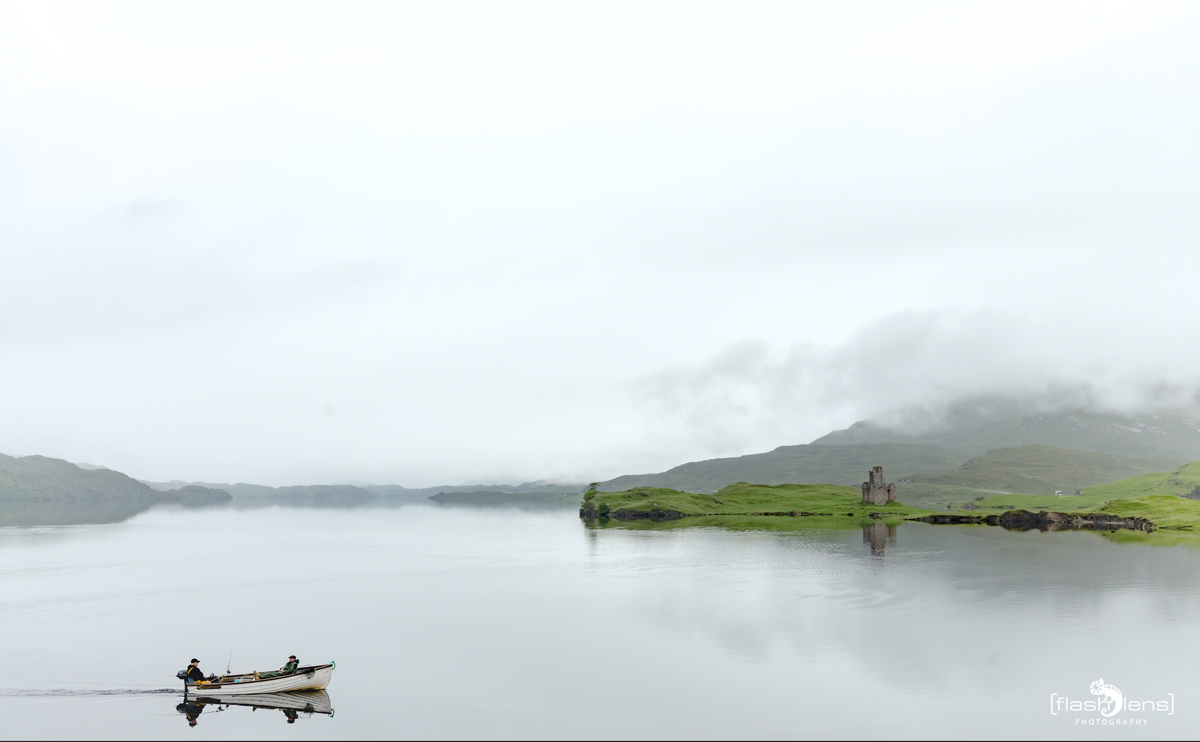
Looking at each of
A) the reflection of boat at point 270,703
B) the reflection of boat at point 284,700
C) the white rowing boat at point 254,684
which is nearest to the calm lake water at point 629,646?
the reflection of boat at point 270,703

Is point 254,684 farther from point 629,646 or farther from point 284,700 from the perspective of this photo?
point 629,646

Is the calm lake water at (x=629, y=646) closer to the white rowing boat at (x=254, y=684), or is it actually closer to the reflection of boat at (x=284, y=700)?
the reflection of boat at (x=284, y=700)

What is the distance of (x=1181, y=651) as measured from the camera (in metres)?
66.8

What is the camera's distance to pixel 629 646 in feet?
235

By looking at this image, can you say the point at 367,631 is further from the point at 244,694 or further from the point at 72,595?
the point at 72,595

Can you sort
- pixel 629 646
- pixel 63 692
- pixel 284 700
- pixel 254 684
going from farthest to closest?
pixel 629 646 → pixel 63 692 → pixel 254 684 → pixel 284 700

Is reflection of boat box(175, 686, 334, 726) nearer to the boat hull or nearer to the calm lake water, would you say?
the boat hull

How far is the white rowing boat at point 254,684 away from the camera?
55531 millimetres

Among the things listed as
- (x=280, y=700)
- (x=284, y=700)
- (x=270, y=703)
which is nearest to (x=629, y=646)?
(x=284, y=700)

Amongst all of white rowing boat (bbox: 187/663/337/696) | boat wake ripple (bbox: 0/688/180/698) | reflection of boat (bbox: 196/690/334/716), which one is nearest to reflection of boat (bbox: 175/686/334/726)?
reflection of boat (bbox: 196/690/334/716)

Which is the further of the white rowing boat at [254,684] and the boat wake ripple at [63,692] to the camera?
the boat wake ripple at [63,692]

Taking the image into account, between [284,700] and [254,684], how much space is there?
2.67 meters

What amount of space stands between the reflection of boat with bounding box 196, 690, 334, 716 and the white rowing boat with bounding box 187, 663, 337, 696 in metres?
0.37

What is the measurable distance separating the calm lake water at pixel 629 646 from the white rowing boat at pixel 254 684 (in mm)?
1599
